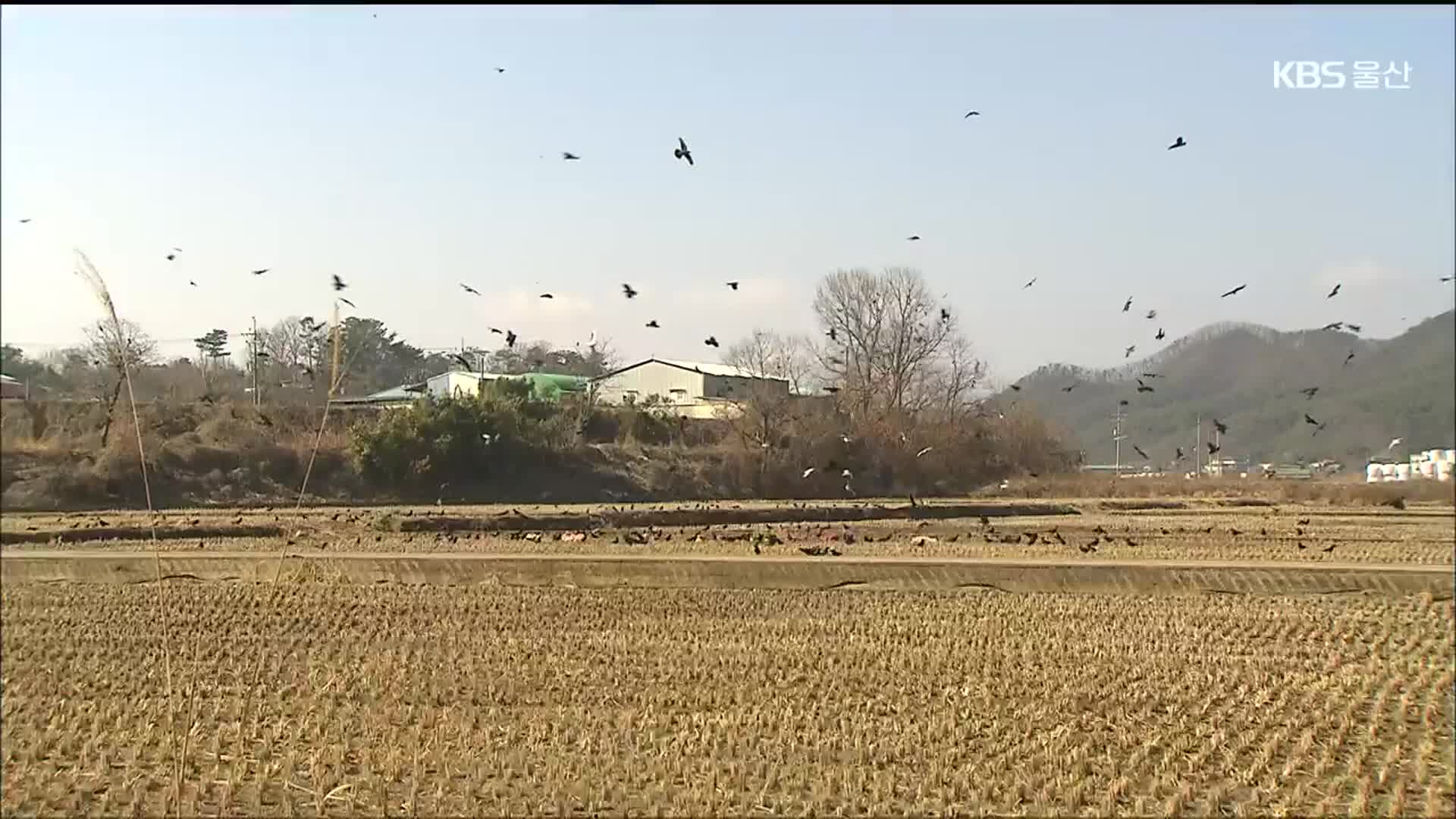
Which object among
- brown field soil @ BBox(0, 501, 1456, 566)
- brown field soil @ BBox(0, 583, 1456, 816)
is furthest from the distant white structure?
brown field soil @ BBox(0, 583, 1456, 816)

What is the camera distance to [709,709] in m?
10.0

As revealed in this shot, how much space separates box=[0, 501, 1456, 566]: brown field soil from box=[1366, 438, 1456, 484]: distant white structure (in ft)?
4.33

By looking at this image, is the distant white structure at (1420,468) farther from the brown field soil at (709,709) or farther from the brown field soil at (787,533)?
the brown field soil at (709,709)

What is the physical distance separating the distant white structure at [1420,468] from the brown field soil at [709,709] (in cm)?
1300

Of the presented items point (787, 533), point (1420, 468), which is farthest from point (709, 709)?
point (1420, 468)

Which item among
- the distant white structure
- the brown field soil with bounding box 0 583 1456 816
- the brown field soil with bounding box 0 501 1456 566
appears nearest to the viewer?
the brown field soil with bounding box 0 583 1456 816

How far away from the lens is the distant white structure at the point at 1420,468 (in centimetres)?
2675

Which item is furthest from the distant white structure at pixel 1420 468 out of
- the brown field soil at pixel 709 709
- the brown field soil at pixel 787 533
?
the brown field soil at pixel 709 709

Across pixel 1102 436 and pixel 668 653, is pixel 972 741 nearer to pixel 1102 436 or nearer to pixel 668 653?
pixel 668 653

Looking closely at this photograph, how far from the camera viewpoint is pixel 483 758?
8.18 metres

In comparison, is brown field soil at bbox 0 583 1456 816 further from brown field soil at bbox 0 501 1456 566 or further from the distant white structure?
the distant white structure

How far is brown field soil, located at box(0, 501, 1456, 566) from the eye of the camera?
73.1 ft

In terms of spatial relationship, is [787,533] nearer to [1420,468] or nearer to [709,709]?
[1420,468]

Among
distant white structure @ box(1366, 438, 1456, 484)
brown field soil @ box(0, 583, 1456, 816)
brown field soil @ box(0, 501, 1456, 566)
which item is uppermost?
distant white structure @ box(1366, 438, 1456, 484)
